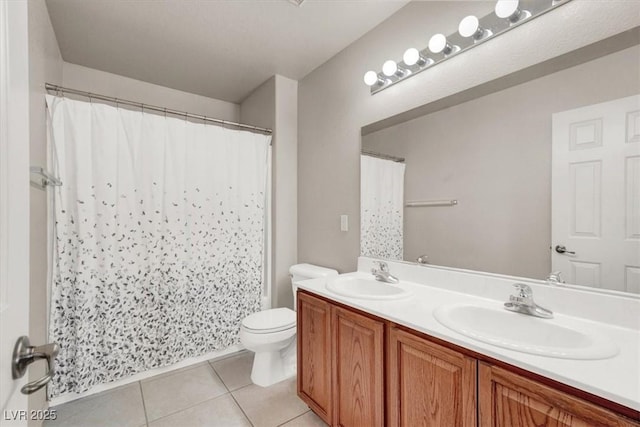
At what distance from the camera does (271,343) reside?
1.90 meters

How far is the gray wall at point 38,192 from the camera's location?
134 centimetres

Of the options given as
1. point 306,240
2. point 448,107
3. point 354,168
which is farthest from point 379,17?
point 306,240

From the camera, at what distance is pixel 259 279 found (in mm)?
2518

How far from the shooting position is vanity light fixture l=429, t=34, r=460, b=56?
4.81ft

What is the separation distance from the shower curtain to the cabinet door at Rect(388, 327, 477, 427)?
5.30 ft

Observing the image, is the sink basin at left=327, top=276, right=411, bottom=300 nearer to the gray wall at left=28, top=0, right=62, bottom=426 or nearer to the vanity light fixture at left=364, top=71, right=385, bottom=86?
the vanity light fixture at left=364, top=71, right=385, bottom=86

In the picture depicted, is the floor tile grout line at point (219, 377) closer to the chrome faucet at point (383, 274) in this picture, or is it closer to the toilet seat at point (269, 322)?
the toilet seat at point (269, 322)

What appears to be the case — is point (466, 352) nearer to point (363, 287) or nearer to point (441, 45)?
point (363, 287)

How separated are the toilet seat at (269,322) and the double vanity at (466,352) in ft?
1.05

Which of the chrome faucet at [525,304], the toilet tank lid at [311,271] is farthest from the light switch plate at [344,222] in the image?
the chrome faucet at [525,304]

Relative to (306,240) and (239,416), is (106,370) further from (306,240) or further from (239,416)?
(306,240)

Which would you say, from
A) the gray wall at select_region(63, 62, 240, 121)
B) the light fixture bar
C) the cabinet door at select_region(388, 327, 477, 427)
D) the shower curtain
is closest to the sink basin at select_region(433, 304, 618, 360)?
the cabinet door at select_region(388, 327, 477, 427)

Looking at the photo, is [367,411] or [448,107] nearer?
[367,411]

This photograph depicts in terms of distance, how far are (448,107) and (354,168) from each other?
746 mm
